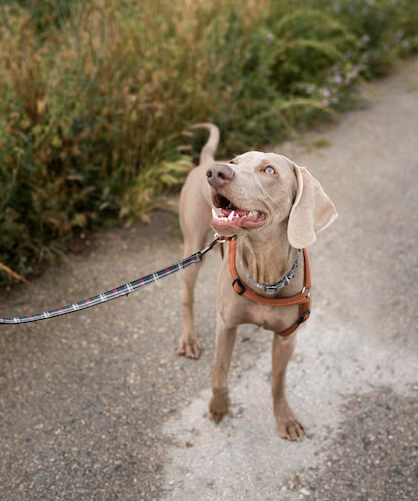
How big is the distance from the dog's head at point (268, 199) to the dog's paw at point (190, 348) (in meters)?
1.45

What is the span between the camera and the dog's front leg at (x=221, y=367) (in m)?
2.85

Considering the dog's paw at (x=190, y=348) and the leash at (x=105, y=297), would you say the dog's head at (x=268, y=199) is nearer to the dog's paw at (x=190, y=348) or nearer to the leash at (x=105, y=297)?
the leash at (x=105, y=297)

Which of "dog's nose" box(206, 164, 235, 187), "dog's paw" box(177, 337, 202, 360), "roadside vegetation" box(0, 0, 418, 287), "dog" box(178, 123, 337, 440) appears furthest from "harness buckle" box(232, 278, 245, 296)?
"roadside vegetation" box(0, 0, 418, 287)

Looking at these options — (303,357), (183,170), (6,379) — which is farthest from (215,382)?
(183,170)

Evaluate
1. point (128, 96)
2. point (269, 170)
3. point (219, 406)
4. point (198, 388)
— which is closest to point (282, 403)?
point (219, 406)

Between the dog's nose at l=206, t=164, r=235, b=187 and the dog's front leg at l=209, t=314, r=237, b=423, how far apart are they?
0.92 meters

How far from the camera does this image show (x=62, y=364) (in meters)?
3.51

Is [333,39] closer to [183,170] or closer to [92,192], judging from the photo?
[183,170]

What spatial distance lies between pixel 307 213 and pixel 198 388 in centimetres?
152

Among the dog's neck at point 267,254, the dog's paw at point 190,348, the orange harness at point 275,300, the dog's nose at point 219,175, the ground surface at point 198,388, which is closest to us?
the dog's nose at point 219,175

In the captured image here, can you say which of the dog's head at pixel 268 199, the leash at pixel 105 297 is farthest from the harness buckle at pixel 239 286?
the dog's head at pixel 268 199

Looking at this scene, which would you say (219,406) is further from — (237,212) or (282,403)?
(237,212)

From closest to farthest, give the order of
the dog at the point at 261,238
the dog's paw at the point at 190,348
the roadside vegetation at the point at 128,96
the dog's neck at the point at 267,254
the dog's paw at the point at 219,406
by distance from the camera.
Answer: the dog at the point at 261,238, the dog's neck at the point at 267,254, the dog's paw at the point at 219,406, the dog's paw at the point at 190,348, the roadside vegetation at the point at 128,96

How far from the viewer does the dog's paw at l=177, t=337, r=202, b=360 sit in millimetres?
3564
